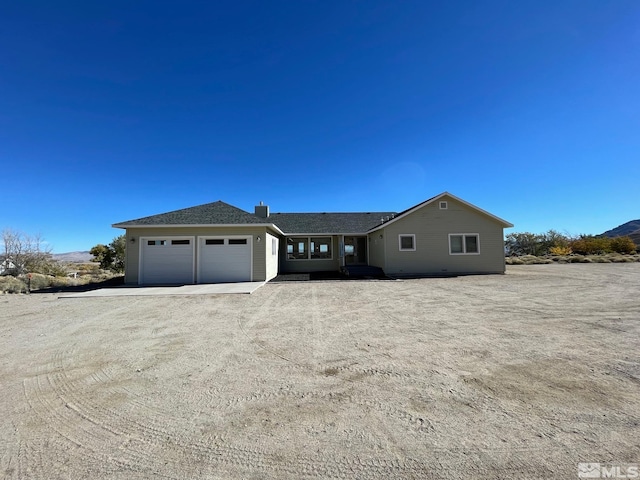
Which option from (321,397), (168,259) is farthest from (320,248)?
(321,397)

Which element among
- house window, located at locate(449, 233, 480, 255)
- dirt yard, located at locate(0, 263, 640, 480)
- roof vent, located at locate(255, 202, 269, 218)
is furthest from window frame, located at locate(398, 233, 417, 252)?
roof vent, located at locate(255, 202, 269, 218)

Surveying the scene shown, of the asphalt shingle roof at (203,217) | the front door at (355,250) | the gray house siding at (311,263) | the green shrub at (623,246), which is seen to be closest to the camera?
the asphalt shingle roof at (203,217)

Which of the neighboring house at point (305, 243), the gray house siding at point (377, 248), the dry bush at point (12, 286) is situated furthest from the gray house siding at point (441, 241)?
the dry bush at point (12, 286)

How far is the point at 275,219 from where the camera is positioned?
20625 millimetres

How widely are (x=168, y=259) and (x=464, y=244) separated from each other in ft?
52.2

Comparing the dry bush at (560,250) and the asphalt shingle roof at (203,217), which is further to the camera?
the dry bush at (560,250)

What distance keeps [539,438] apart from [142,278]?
14.5 metres

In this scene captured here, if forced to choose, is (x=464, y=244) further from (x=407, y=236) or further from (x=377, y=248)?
(x=377, y=248)

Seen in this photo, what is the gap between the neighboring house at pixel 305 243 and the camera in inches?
497

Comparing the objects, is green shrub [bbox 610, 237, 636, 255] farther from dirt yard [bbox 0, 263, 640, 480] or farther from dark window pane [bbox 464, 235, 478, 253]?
dirt yard [bbox 0, 263, 640, 480]

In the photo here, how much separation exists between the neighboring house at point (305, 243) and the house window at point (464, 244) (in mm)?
54

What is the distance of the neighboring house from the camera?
12617 millimetres

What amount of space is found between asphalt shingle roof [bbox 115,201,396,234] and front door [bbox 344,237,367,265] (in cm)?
94

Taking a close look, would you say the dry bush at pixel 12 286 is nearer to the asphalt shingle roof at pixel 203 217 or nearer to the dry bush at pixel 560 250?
the asphalt shingle roof at pixel 203 217
